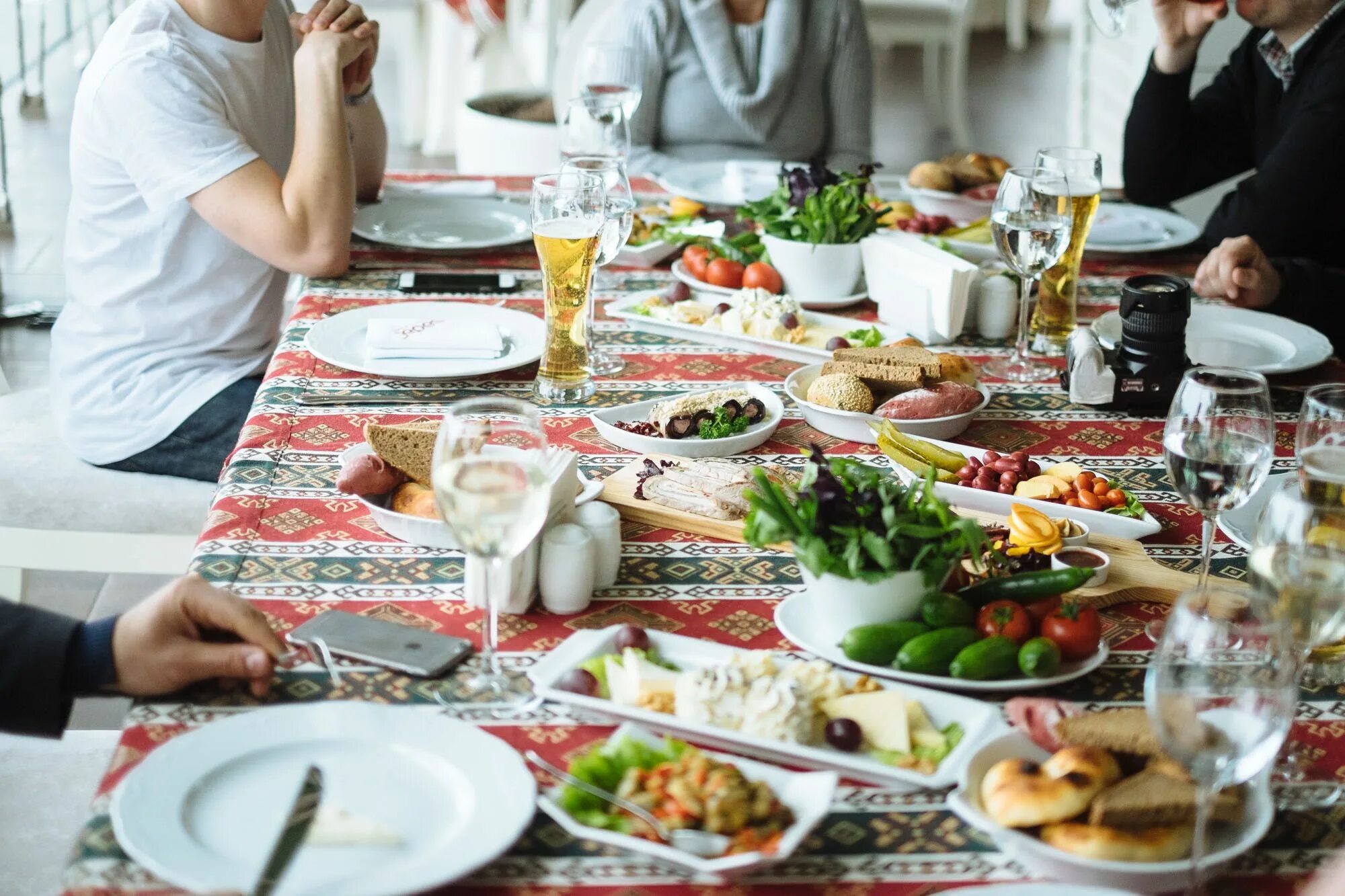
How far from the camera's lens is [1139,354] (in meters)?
1.68

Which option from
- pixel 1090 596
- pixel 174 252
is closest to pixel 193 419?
pixel 174 252

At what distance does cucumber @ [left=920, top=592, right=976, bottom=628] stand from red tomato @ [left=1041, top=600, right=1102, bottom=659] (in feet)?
0.21

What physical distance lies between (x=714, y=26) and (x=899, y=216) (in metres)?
1.02

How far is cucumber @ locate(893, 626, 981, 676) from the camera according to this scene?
105 centimetres

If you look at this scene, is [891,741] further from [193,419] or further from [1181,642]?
[193,419]

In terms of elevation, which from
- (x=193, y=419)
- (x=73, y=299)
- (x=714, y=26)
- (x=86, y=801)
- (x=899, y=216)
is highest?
(x=714, y=26)

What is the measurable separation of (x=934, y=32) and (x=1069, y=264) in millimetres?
4833

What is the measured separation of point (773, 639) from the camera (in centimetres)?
115

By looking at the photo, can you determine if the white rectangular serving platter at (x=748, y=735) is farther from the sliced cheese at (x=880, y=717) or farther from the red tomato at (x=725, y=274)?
the red tomato at (x=725, y=274)

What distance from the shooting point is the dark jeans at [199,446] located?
205cm

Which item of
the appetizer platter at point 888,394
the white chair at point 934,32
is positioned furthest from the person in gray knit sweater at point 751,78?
the white chair at point 934,32

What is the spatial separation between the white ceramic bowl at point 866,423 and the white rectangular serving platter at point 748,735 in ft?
1.71

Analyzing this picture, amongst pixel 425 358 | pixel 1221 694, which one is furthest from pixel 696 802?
pixel 425 358

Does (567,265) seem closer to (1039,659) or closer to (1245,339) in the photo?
(1039,659)
